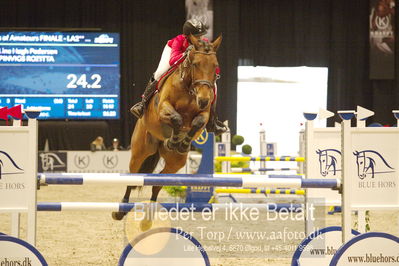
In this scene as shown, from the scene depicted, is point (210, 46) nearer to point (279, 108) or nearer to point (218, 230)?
point (218, 230)

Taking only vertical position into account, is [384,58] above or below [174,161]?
above

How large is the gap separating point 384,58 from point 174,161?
12054 mm

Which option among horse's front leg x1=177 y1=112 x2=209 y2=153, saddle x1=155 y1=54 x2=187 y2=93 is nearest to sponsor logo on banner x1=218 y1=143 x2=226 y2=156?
saddle x1=155 y1=54 x2=187 y2=93

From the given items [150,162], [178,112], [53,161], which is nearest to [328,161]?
[178,112]

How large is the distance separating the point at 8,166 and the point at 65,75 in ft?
35.6

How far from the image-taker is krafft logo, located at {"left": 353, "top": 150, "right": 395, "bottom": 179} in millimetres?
3049

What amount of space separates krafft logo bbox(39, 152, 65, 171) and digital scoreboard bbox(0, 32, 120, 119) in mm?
1777

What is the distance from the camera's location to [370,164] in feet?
10.1

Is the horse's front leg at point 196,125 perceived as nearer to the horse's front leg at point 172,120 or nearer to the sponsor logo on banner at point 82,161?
the horse's front leg at point 172,120

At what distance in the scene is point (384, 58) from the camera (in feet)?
49.8

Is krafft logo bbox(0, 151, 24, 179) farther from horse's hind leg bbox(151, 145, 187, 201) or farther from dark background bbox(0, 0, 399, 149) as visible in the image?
dark background bbox(0, 0, 399, 149)

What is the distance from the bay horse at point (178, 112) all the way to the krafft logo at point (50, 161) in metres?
7.04

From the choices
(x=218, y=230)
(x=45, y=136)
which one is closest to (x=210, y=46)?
(x=218, y=230)

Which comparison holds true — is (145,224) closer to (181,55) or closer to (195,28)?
(181,55)
